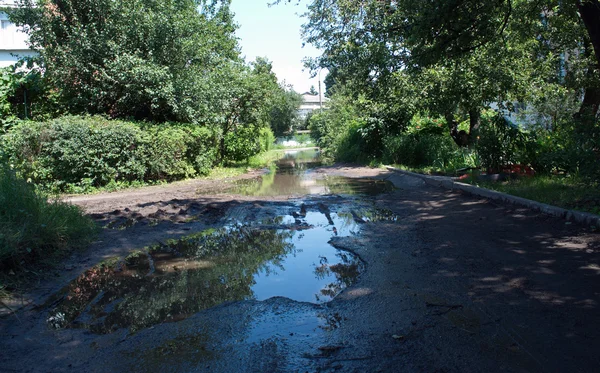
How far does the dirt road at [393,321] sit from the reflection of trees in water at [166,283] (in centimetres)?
7

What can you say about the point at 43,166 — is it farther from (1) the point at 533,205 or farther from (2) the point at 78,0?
(1) the point at 533,205

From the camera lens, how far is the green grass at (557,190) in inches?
283

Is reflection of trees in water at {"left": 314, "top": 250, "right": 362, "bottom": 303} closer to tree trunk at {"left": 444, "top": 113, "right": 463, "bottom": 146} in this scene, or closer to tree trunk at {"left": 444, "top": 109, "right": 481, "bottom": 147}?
tree trunk at {"left": 444, "top": 109, "right": 481, "bottom": 147}

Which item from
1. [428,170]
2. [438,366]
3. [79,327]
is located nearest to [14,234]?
[79,327]

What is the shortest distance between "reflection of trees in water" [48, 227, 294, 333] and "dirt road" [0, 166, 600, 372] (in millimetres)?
71

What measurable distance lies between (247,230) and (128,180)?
8624mm

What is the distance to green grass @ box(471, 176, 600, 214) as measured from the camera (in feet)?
23.6

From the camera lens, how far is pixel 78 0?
16.3 meters

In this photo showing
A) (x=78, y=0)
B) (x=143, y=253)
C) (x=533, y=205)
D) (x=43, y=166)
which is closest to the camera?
(x=143, y=253)

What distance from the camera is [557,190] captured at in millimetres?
8484

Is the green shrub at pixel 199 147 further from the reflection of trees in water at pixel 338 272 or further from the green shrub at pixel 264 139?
the reflection of trees in water at pixel 338 272

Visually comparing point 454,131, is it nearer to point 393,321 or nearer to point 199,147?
point 199,147

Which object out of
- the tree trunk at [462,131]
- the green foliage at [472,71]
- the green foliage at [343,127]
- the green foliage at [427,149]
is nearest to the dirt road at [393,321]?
the green foliage at [472,71]

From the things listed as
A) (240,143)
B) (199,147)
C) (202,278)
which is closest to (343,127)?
(240,143)
